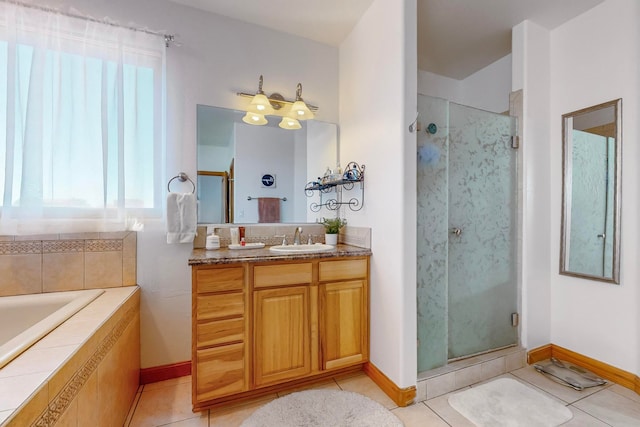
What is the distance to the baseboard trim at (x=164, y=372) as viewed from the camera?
1890mm

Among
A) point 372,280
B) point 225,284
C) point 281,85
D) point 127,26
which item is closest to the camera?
point 225,284

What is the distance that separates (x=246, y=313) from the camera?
5.33 ft

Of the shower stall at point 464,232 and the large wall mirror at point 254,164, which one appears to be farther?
the large wall mirror at point 254,164

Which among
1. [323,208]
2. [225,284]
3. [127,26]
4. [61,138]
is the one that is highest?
[127,26]

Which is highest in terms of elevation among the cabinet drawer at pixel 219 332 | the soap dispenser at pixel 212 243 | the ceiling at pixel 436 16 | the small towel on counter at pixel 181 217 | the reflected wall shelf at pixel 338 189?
the ceiling at pixel 436 16

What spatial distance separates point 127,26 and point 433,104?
2094mm

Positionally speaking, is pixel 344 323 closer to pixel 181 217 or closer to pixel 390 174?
pixel 390 174

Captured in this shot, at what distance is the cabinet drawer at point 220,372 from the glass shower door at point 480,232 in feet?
4.80

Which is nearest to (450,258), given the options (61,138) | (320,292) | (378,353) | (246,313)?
(378,353)

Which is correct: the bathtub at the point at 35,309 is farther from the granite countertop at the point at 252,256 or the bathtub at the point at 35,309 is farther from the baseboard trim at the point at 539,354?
the baseboard trim at the point at 539,354

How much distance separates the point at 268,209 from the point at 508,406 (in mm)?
2050

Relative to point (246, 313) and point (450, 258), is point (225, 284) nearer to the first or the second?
point (246, 313)

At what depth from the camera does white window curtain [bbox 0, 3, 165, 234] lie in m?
1.51

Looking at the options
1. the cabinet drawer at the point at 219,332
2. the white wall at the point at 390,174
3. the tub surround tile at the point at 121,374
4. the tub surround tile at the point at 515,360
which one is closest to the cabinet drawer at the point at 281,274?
the cabinet drawer at the point at 219,332
